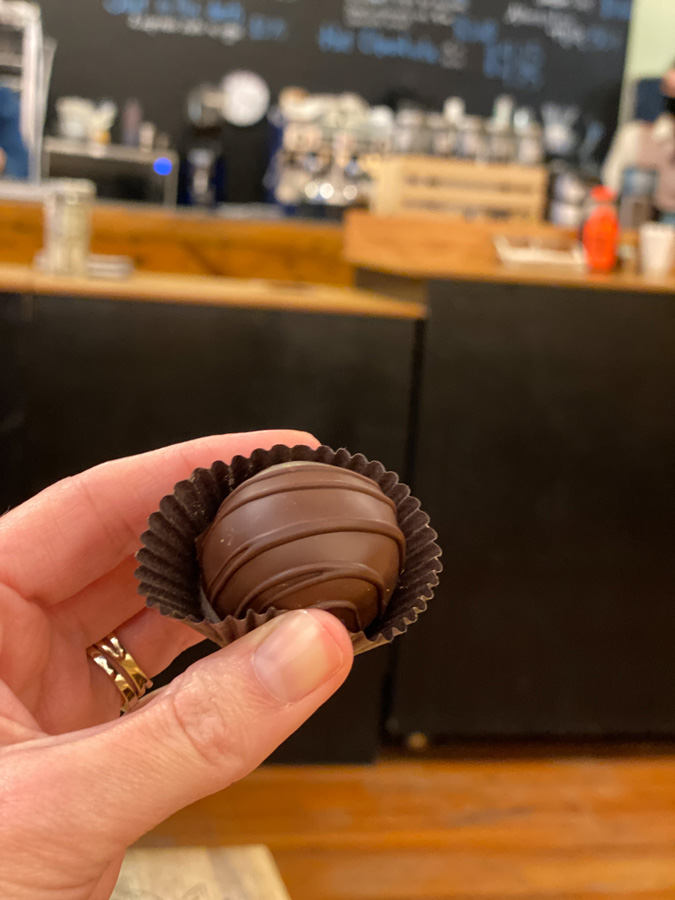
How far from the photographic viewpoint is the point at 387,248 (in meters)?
2.38

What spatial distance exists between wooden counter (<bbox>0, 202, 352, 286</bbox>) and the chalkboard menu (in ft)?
5.09

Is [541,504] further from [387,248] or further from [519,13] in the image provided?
[519,13]

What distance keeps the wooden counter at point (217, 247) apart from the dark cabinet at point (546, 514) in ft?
3.58

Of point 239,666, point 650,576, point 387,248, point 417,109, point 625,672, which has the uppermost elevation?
point 417,109

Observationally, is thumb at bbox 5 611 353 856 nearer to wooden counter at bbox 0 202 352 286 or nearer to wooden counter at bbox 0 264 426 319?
wooden counter at bbox 0 264 426 319

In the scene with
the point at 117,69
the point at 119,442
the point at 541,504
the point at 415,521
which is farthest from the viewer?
the point at 117,69

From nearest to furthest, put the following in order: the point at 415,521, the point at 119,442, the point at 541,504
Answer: the point at 415,521
the point at 119,442
the point at 541,504

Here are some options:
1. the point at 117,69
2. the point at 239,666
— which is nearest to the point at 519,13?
the point at 117,69

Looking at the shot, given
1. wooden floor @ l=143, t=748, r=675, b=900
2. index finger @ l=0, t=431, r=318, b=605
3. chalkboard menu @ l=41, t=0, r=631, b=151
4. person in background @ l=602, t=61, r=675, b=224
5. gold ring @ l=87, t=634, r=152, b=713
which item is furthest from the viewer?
chalkboard menu @ l=41, t=0, r=631, b=151

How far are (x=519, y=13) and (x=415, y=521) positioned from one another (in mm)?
4210

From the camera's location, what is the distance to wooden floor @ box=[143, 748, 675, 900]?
195cm

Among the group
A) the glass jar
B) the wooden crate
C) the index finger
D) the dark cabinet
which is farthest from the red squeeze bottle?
the index finger

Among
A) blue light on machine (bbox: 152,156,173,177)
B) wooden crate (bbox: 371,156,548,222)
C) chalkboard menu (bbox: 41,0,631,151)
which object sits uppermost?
chalkboard menu (bbox: 41,0,631,151)

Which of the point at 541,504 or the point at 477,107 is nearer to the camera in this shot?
the point at 541,504
